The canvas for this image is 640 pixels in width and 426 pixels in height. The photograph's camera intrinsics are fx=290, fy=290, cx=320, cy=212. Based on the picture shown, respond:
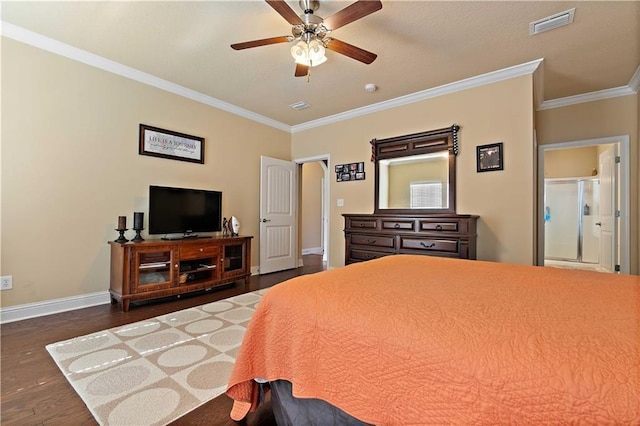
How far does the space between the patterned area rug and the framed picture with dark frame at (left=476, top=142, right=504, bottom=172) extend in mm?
3118

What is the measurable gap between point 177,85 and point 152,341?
3.05m

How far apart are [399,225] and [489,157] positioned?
51.5 inches

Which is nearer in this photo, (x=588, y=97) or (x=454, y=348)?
(x=454, y=348)

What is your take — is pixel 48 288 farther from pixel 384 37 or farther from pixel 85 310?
pixel 384 37

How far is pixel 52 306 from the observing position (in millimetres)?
2809

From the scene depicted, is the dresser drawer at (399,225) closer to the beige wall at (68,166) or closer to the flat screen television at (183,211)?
the flat screen television at (183,211)

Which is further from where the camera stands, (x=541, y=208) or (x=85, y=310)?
(x=541, y=208)

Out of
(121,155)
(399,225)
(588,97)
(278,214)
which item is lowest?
(399,225)

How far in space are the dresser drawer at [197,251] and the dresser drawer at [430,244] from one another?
2.32 m

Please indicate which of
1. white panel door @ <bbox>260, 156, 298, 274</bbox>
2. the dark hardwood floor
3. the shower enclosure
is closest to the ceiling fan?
the dark hardwood floor

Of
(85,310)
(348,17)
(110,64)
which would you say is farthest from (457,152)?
(85,310)

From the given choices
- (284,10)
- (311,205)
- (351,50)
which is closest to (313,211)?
(311,205)

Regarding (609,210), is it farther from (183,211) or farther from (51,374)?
(51,374)

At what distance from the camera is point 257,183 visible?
4.80m
